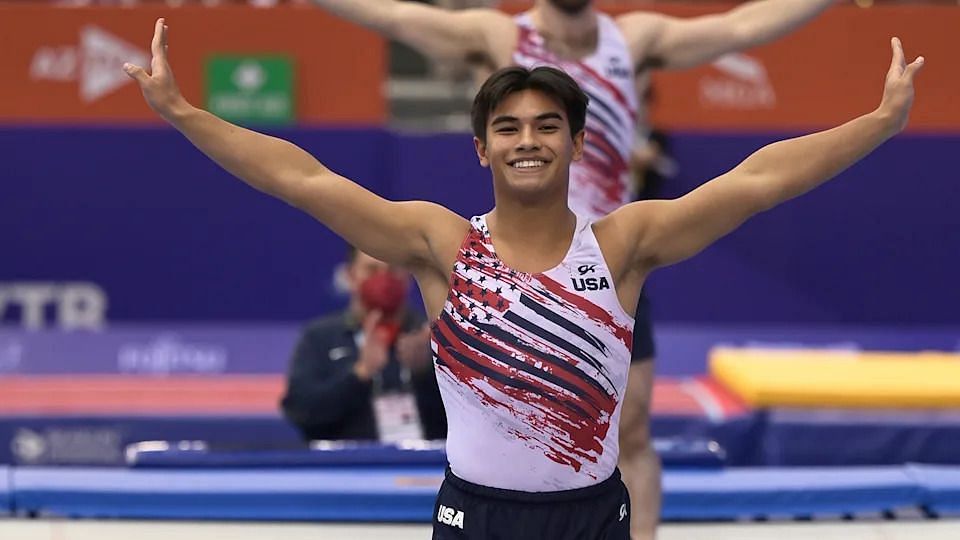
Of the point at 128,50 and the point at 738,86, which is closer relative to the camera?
the point at 128,50

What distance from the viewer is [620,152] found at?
4.66 m

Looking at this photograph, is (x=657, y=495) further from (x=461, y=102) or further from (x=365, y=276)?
(x=461, y=102)

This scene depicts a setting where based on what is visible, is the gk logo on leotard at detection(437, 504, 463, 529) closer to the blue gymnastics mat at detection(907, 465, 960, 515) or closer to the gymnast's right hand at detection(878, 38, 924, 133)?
the gymnast's right hand at detection(878, 38, 924, 133)

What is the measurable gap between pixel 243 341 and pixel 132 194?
48.2 inches

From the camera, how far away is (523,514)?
3.22 metres

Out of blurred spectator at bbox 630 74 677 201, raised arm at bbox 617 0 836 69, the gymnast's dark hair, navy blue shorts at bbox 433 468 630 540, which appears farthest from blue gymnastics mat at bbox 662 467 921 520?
blurred spectator at bbox 630 74 677 201

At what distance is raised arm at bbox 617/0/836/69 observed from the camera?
15.1ft

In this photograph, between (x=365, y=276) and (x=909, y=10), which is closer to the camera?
(x=365, y=276)

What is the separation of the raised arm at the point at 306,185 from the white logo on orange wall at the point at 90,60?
6172 mm

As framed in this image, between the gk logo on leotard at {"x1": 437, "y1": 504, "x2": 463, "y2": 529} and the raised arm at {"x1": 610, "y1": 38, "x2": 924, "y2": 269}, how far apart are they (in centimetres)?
68

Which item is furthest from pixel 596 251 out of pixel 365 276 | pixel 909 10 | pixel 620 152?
pixel 909 10

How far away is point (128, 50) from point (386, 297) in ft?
14.3

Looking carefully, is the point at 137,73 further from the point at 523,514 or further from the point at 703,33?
the point at 703,33

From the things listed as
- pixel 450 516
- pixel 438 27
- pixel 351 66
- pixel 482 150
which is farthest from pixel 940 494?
pixel 351 66
